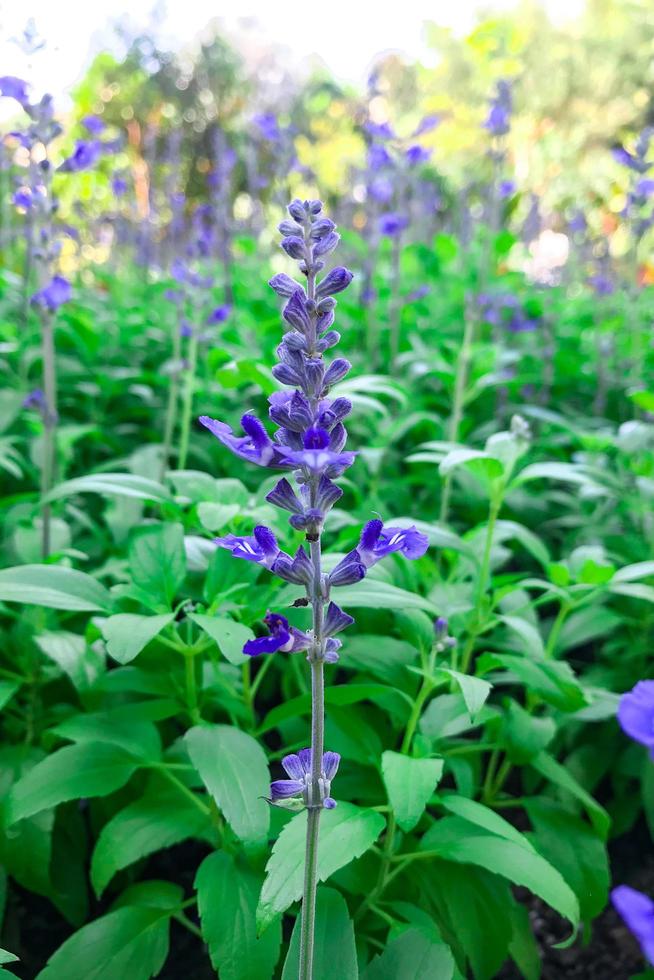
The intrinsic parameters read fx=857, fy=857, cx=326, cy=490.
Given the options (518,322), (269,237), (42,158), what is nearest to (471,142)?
(269,237)

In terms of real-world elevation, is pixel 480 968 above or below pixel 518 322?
below

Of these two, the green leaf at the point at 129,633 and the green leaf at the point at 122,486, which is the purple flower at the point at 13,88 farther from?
the green leaf at the point at 129,633

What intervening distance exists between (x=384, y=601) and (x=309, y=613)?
18cm

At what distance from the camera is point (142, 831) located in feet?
5.90

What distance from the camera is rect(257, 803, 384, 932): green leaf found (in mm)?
1320

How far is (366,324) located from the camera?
4.69m

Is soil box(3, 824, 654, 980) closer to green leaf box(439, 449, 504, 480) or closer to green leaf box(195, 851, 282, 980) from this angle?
green leaf box(195, 851, 282, 980)

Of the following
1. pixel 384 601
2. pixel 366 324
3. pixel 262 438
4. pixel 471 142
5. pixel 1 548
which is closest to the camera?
pixel 262 438

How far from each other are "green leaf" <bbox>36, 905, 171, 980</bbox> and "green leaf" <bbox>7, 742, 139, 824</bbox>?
0.26 m

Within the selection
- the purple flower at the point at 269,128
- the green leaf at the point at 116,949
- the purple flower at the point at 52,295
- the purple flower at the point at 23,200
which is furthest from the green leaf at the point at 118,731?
the purple flower at the point at 269,128

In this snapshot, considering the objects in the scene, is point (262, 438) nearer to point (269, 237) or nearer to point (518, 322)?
point (518, 322)

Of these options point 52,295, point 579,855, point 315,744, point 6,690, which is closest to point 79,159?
point 52,295

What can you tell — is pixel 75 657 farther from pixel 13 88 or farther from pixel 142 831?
pixel 13 88

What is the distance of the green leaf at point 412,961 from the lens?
1.42m
